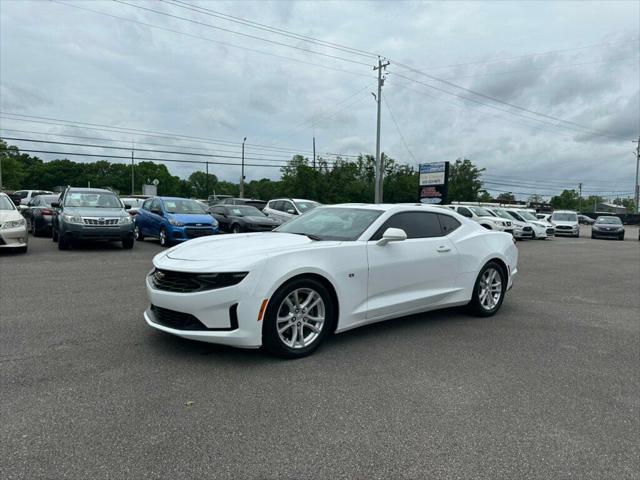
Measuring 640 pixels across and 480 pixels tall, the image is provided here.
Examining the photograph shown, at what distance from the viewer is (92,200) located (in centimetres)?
1233

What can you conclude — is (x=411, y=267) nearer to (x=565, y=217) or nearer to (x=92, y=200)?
(x=92, y=200)

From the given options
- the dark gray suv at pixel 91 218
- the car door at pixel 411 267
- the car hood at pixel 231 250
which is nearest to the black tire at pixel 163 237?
the dark gray suv at pixel 91 218

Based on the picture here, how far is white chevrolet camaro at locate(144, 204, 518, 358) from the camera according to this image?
377 centimetres

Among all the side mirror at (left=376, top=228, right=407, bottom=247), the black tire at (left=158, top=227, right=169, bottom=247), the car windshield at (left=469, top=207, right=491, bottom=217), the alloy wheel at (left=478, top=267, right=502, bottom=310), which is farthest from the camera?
the car windshield at (left=469, top=207, right=491, bottom=217)

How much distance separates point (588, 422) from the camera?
10.1ft

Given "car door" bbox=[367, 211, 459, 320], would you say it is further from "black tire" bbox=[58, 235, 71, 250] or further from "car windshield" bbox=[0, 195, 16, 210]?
"car windshield" bbox=[0, 195, 16, 210]

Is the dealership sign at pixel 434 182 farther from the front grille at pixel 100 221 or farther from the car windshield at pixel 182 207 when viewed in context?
the front grille at pixel 100 221

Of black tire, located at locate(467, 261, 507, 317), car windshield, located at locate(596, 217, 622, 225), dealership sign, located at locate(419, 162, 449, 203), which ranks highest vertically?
dealership sign, located at locate(419, 162, 449, 203)

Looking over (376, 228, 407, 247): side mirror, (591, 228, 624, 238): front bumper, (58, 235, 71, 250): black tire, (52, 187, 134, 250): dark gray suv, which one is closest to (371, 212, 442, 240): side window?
(376, 228, 407, 247): side mirror

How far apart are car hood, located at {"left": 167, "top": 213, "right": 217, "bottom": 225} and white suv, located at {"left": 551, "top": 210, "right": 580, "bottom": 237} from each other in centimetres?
2471

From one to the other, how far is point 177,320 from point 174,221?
9.68 meters

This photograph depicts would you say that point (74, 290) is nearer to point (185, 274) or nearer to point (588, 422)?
point (185, 274)

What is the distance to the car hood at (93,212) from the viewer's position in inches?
447

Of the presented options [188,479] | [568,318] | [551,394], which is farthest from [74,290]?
[568,318]
